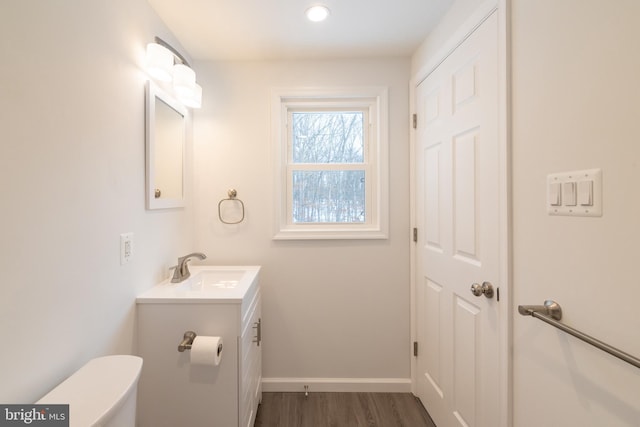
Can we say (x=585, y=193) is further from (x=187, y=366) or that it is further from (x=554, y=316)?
(x=187, y=366)

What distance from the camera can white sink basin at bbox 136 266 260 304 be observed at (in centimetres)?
130

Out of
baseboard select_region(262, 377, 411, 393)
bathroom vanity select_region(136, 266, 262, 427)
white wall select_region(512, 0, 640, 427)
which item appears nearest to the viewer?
white wall select_region(512, 0, 640, 427)

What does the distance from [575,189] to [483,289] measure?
568 millimetres

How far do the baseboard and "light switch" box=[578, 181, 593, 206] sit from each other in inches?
69.0

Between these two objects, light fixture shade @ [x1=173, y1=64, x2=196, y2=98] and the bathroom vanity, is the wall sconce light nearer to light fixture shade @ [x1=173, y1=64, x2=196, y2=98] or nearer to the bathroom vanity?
light fixture shade @ [x1=173, y1=64, x2=196, y2=98]

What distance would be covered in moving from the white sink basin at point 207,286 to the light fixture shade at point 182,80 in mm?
1092

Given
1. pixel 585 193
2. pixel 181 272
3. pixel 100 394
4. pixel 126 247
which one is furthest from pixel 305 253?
pixel 585 193

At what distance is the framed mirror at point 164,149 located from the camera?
4.64 ft

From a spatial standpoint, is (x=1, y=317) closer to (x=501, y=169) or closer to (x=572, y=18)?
(x=501, y=169)

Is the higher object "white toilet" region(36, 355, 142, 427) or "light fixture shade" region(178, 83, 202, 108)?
"light fixture shade" region(178, 83, 202, 108)

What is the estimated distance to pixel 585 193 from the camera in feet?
2.51

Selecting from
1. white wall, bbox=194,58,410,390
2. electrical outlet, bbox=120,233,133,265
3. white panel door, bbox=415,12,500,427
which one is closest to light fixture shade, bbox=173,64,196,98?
white wall, bbox=194,58,410,390

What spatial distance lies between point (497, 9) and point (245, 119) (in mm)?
1541

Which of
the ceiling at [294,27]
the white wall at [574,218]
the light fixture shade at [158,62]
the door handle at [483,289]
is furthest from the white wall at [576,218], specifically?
the light fixture shade at [158,62]
